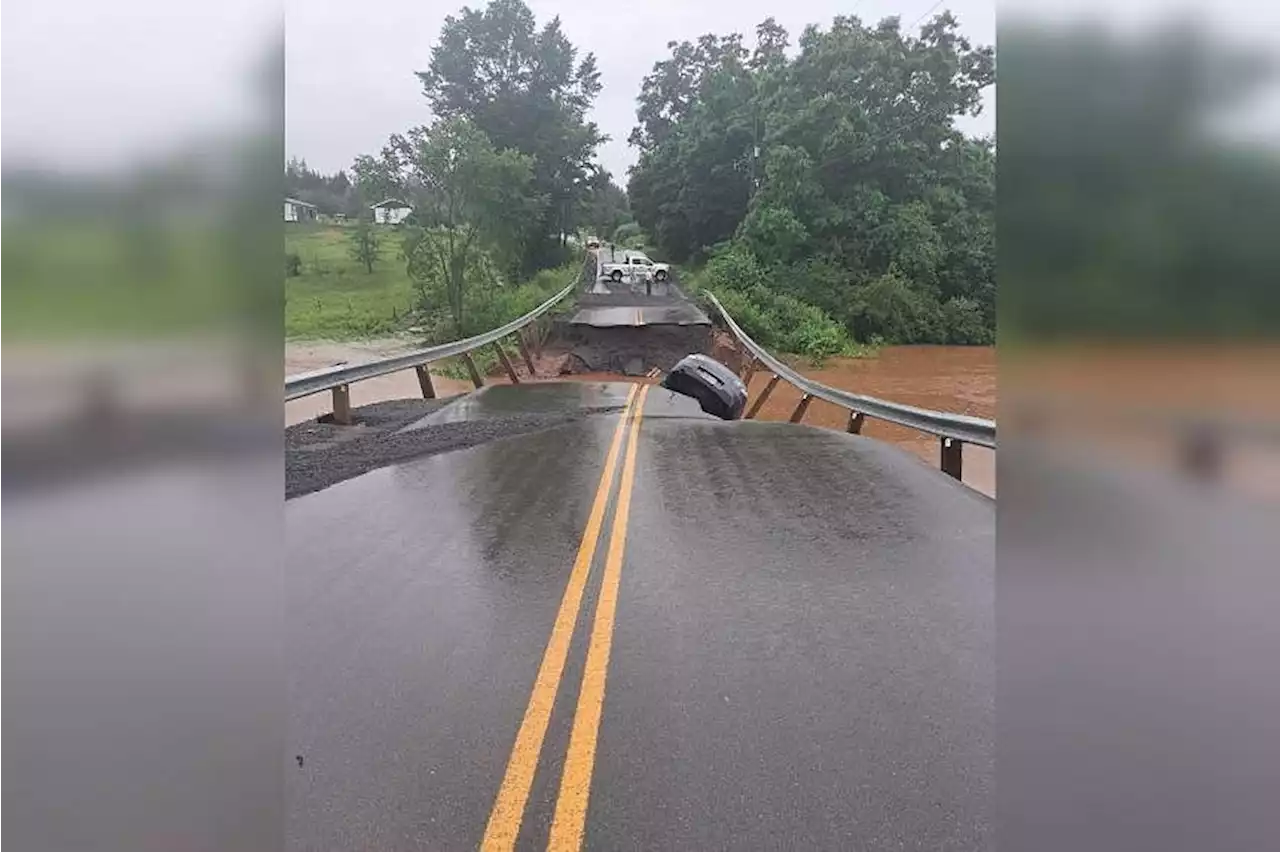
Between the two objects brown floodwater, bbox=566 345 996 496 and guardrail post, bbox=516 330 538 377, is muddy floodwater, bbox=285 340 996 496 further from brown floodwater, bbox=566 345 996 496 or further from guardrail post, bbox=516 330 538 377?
guardrail post, bbox=516 330 538 377

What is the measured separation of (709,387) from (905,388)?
1200 cm

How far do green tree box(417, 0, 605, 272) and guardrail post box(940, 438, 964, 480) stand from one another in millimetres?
43091

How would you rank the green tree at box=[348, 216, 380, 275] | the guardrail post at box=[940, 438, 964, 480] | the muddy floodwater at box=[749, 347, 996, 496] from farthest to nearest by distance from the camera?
the green tree at box=[348, 216, 380, 275], the muddy floodwater at box=[749, 347, 996, 496], the guardrail post at box=[940, 438, 964, 480]

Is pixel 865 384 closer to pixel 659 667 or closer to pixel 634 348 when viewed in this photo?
pixel 634 348

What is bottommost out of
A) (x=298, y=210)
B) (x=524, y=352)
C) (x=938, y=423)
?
(x=938, y=423)

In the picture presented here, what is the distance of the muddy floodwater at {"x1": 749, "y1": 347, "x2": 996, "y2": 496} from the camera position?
1707 cm

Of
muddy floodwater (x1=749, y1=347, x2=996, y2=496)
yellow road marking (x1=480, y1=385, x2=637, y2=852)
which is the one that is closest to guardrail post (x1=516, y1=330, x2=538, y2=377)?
muddy floodwater (x1=749, y1=347, x2=996, y2=496)

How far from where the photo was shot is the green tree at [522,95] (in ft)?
172

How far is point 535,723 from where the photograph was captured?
3699 millimetres

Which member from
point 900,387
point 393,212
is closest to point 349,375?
→ point 900,387
